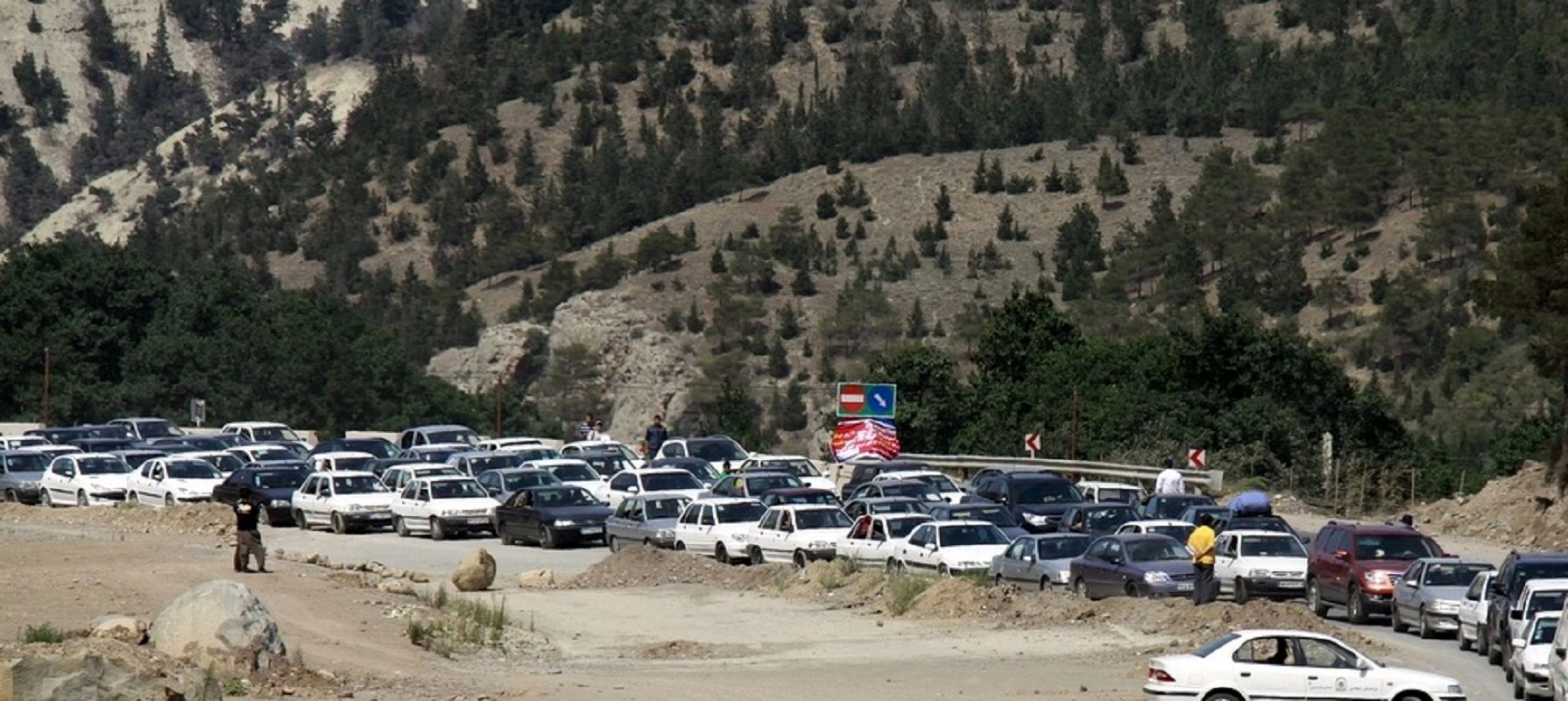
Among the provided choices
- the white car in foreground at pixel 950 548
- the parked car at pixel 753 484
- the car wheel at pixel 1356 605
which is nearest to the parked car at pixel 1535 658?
the car wheel at pixel 1356 605

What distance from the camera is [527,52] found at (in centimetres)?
17738

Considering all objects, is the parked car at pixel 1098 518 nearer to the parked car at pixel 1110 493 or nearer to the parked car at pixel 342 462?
the parked car at pixel 1110 493

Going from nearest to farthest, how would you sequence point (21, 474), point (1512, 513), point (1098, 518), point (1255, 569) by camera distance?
point (1255, 569), point (1098, 518), point (1512, 513), point (21, 474)

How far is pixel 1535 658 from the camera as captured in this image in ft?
90.5

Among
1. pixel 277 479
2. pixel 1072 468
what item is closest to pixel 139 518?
pixel 277 479

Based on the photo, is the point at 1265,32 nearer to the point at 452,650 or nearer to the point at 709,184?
the point at 709,184

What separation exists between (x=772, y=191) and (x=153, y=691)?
124227 mm

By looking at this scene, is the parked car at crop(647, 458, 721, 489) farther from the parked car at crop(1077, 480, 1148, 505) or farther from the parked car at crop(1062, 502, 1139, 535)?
the parked car at crop(1062, 502, 1139, 535)

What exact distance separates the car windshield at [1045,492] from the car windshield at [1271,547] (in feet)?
35.1

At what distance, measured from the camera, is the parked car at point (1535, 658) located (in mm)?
27406

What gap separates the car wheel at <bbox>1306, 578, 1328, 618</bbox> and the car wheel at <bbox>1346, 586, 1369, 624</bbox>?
0.74 m

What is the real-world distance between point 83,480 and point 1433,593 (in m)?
34.2

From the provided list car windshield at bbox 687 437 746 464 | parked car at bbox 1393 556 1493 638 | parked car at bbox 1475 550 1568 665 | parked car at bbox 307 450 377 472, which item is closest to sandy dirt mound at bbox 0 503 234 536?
parked car at bbox 307 450 377 472

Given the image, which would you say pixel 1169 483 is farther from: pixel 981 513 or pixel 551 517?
pixel 551 517
